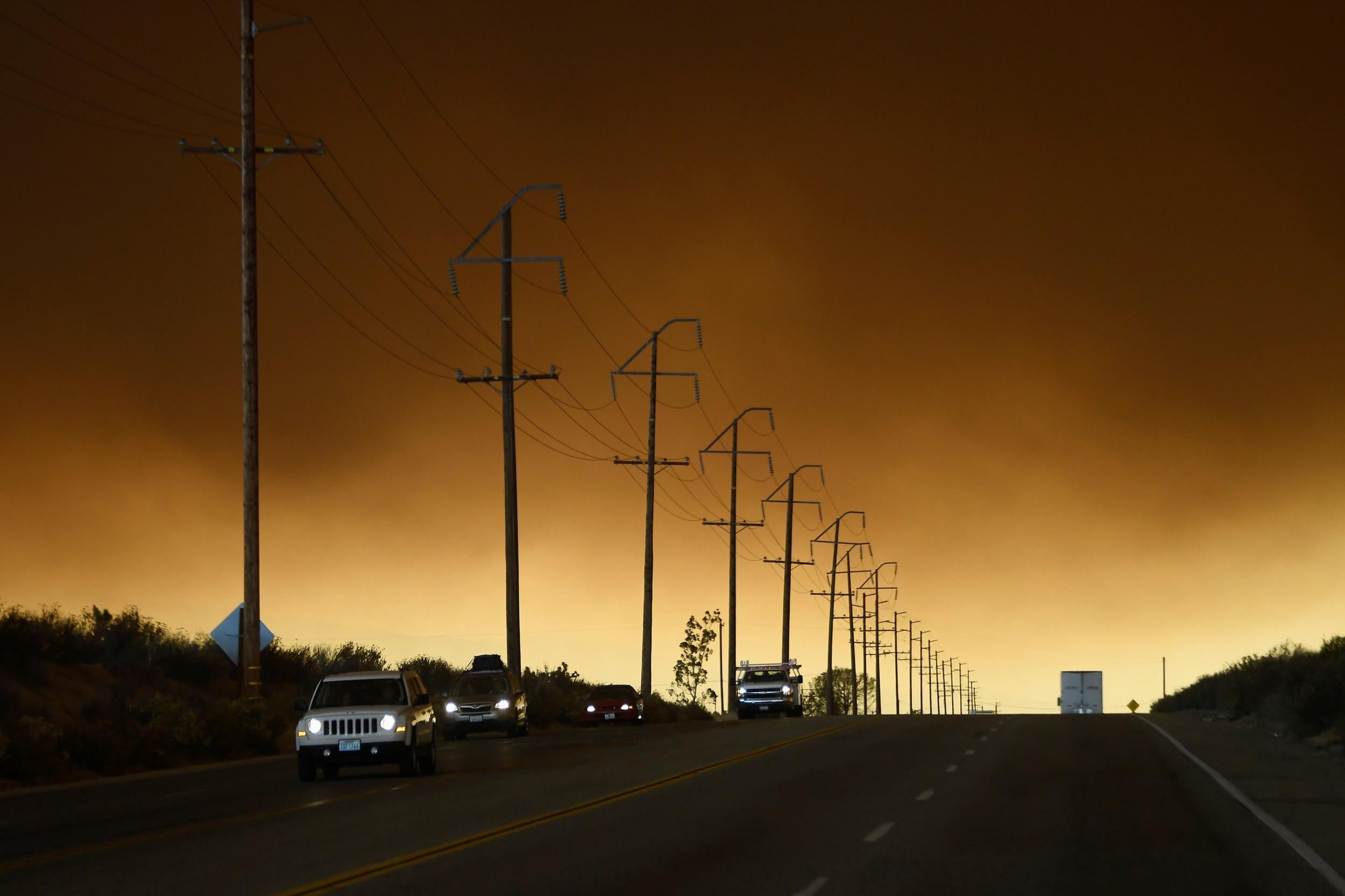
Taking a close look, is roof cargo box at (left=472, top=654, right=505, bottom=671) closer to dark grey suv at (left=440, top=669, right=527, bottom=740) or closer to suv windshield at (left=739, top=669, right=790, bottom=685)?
dark grey suv at (left=440, top=669, right=527, bottom=740)

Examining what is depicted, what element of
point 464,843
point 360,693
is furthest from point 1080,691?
point 464,843

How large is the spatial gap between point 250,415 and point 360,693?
11.0 meters

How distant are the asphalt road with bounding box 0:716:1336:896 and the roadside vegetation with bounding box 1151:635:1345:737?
10.2 m

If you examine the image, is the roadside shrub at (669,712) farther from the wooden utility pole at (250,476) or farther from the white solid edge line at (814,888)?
the white solid edge line at (814,888)

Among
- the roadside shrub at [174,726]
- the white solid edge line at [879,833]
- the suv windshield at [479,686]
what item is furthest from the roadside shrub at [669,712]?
the white solid edge line at [879,833]

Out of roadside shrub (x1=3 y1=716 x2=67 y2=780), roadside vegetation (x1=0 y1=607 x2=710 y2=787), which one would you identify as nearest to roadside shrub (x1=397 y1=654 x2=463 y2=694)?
roadside vegetation (x1=0 y1=607 x2=710 y2=787)

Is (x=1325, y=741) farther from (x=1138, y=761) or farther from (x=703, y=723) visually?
(x=703, y=723)

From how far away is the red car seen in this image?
60.0 m

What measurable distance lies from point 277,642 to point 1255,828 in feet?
147

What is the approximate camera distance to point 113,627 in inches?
2152

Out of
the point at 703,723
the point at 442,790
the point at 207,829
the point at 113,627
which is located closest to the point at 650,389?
the point at 703,723

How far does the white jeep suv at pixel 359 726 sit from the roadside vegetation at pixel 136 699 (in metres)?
5.47

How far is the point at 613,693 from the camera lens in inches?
2403

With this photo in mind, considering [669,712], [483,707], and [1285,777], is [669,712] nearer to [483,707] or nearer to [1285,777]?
[483,707]
